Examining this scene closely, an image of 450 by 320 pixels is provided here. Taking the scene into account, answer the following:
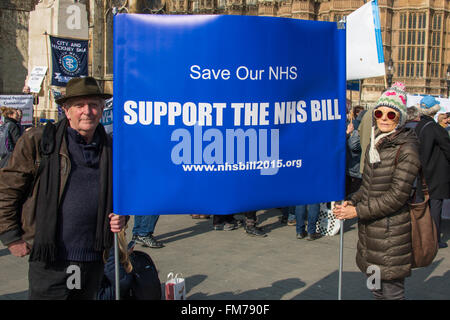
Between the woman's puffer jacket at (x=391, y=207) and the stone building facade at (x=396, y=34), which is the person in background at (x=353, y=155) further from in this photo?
the stone building facade at (x=396, y=34)

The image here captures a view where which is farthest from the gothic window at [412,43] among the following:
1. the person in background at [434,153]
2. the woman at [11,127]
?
the woman at [11,127]

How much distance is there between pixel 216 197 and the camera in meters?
2.64

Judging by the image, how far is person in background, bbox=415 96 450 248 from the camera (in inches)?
262

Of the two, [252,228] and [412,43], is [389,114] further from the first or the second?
[412,43]

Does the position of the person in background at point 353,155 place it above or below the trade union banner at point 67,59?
below

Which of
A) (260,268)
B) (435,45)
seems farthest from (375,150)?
(435,45)

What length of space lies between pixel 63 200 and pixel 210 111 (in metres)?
1.03

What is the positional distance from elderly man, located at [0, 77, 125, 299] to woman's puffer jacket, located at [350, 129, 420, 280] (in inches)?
67.3

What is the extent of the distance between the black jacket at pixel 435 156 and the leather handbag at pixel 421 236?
3762 mm

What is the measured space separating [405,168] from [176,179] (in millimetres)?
1576

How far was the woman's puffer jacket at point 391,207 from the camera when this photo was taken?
10.2ft

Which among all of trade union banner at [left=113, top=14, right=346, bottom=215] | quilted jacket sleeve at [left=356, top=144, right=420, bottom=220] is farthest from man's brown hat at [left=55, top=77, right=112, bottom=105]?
quilted jacket sleeve at [left=356, top=144, right=420, bottom=220]
